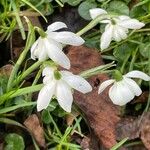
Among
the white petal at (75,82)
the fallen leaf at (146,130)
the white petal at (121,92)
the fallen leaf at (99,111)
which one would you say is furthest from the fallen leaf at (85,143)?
the white petal at (75,82)

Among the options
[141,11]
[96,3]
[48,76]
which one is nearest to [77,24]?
[96,3]

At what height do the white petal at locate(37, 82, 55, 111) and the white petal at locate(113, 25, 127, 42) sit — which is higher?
the white petal at locate(113, 25, 127, 42)

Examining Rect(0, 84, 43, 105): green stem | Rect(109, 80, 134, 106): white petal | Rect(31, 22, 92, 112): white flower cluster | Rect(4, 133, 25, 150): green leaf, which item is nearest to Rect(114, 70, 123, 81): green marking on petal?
Rect(109, 80, 134, 106): white petal

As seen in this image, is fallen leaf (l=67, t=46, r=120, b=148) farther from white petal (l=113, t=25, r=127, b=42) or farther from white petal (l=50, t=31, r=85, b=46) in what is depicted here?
white petal (l=50, t=31, r=85, b=46)

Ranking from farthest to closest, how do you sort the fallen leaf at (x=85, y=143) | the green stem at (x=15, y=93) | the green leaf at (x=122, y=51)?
the green leaf at (x=122, y=51) < the fallen leaf at (x=85, y=143) < the green stem at (x=15, y=93)

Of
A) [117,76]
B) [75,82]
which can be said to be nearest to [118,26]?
[117,76]

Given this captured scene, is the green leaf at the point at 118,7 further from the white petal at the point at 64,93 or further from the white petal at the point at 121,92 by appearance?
the white petal at the point at 64,93
